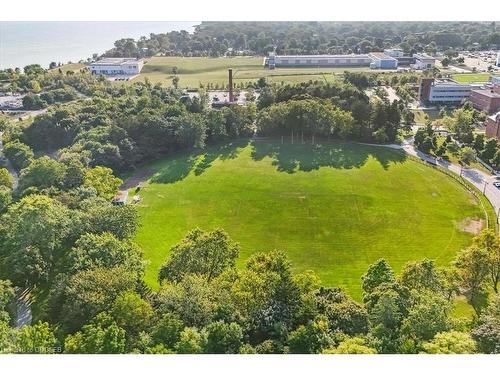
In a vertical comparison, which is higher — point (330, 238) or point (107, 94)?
point (107, 94)

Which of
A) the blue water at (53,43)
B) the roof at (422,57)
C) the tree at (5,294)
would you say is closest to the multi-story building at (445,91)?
the roof at (422,57)

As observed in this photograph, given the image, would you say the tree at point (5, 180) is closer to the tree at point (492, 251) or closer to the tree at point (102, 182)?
the tree at point (102, 182)

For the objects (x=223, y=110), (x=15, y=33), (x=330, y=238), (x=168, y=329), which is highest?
(x=15, y=33)

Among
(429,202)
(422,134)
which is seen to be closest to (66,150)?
(429,202)

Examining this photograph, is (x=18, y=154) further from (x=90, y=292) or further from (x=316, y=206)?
(x=316, y=206)

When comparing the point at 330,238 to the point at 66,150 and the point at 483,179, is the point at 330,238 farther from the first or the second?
the point at 66,150

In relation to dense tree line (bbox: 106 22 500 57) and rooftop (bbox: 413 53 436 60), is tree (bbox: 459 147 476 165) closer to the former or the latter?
rooftop (bbox: 413 53 436 60)
